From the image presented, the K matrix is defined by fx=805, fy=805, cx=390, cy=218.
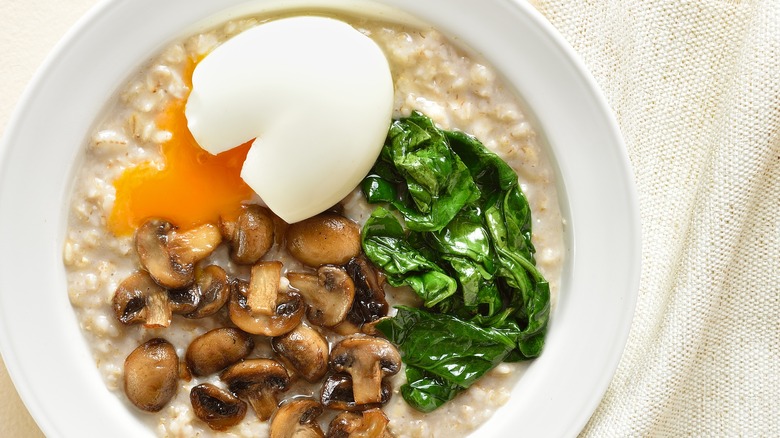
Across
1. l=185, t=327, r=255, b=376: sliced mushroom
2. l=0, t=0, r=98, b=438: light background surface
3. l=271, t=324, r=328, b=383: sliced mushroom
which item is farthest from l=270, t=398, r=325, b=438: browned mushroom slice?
l=0, t=0, r=98, b=438: light background surface

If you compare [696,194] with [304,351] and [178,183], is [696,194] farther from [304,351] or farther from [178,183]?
[178,183]

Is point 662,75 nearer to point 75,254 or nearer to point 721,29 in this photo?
point 721,29

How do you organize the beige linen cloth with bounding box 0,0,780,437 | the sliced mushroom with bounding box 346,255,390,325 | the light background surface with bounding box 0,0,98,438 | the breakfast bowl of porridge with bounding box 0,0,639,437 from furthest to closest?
the beige linen cloth with bounding box 0,0,780,437 → the light background surface with bounding box 0,0,98,438 → the sliced mushroom with bounding box 346,255,390,325 → the breakfast bowl of porridge with bounding box 0,0,639,437

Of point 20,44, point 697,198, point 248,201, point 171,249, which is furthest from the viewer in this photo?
point 697,198

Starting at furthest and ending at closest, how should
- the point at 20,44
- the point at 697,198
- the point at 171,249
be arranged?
the point at 697,198
the point at 20,44
the point at 171,249

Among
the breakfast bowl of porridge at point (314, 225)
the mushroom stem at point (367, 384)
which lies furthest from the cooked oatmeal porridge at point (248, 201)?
the mushroom stem at point (367, 384)

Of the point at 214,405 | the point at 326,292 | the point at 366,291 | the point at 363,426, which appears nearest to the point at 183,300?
the point at 214,405

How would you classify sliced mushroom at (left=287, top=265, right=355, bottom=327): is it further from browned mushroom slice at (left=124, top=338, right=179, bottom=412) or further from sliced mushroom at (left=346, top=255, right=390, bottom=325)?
browned mushroom slice at (left=124, top=338, right=179, bottom=412)
